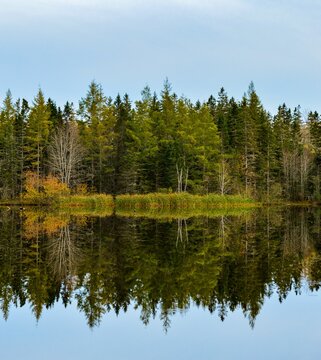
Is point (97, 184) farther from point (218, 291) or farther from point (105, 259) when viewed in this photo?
point (218, 291)

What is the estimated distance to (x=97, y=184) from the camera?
6625 cm

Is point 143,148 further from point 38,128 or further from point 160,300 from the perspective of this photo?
point 160,300

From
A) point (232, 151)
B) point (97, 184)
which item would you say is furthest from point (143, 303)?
point (232, 151)

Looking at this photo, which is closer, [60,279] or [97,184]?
[60,279]

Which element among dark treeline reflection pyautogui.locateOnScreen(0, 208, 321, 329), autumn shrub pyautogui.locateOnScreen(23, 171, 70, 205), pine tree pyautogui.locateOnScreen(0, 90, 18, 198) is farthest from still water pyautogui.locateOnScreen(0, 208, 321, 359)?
pine tree pyautogui.locateOnScreen(0, 90, 18, 198)

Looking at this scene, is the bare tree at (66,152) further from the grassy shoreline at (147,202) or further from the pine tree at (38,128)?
the grassy shoreline at (147,202)

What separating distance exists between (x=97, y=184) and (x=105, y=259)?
48.9m

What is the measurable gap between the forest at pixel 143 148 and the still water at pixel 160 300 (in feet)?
132

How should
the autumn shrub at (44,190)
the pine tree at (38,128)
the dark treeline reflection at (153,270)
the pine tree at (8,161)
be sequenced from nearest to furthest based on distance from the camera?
1. the dark treeline reflection at (153,270)
2. the autumn shrub at (44,190)
3. the pine tree at (38,128)
4. the pine tree at (8,161)

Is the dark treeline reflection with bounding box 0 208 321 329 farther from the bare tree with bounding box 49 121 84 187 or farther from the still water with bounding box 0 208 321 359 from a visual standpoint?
the bare tree with bounding box 49 121 84 187

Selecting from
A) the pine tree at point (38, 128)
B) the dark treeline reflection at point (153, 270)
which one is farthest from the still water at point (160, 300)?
the pine tree at point (38, 128)

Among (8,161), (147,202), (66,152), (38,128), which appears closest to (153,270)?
(147,202)

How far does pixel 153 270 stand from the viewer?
1562 centimetres

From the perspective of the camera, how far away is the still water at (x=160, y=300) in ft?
30.5
